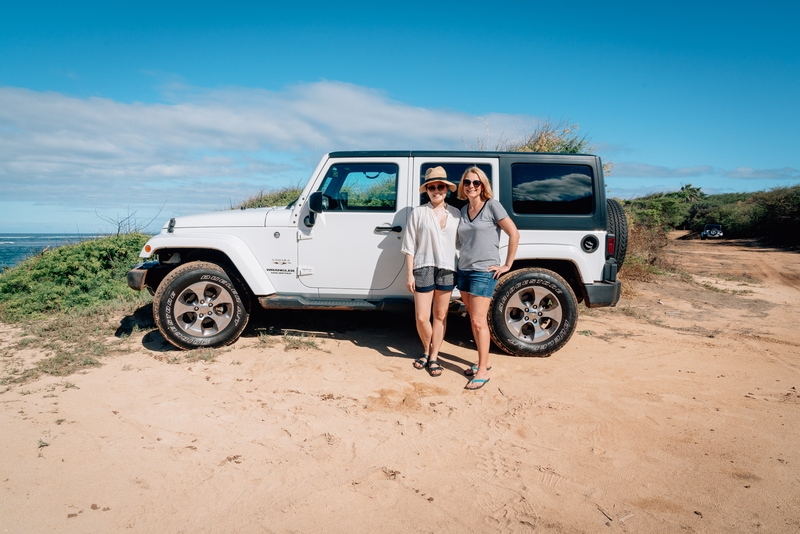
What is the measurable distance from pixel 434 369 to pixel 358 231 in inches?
60.7

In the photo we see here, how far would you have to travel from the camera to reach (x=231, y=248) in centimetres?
489

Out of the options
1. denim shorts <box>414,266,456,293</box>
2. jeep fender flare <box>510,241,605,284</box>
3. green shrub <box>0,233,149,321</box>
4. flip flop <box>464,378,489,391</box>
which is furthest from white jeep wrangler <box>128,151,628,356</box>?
green shrub <box>0,233,149,321</box>

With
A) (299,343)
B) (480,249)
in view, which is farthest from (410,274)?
(299,343)

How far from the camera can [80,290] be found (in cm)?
789

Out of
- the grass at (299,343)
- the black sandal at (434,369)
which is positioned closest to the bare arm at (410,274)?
the black sandal at (434,369)

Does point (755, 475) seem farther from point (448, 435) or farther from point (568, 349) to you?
point (568, 349)

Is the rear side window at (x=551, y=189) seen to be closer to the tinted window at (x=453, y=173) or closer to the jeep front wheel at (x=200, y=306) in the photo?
the tinted window at (x=453, y=173)

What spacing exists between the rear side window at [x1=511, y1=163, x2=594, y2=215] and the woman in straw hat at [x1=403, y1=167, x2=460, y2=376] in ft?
2.81

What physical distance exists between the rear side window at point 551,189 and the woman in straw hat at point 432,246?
856 millimetres

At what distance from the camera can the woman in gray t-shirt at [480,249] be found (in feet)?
13.7

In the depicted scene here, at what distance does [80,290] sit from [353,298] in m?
5.49

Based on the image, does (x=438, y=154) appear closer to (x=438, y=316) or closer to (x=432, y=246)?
(x=432, y=246)

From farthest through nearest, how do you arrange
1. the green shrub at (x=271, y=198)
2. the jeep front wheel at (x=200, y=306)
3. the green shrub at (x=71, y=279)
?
the green shrub at (x=271, y=198), the green shrub at (x=71, y=279), the jeep front wheel at (x=200, y=306)

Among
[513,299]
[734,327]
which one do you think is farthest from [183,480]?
[734,327]
